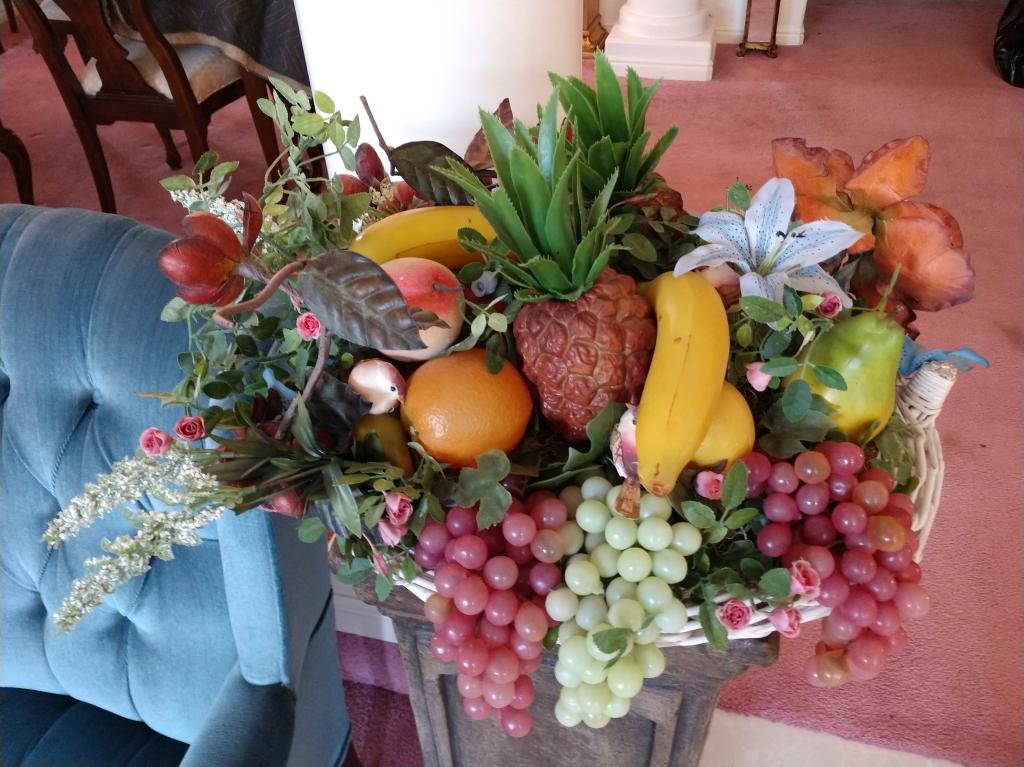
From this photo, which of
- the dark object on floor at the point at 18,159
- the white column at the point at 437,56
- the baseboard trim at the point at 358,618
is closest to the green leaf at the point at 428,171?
the white column at the point at 437,56

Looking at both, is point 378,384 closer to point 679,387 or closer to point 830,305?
point 679,387

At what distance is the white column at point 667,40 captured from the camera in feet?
10.7

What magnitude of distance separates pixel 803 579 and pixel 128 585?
706 millimetres

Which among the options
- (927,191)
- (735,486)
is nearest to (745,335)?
(735,486)

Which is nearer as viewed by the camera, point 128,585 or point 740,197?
point 740,197

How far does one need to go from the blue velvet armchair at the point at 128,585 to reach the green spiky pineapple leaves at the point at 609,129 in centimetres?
44

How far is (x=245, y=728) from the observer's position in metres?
0.79

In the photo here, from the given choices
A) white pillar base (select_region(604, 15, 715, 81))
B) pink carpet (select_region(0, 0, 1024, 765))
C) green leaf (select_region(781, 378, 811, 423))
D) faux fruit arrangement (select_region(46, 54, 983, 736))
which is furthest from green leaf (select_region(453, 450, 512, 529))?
Answer: white pillar base (select_region(604, 15, 715, 81))

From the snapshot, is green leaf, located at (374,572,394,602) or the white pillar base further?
the white pillar base

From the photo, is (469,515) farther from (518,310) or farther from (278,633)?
(278,633)

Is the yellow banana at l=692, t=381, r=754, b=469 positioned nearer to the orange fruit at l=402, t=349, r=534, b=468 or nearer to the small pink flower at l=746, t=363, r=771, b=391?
the small pink flower at l=746, t=363, r=771, b=391

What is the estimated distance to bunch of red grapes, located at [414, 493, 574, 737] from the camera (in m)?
0.54

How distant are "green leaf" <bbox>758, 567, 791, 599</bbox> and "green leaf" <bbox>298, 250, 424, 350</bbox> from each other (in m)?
0.27

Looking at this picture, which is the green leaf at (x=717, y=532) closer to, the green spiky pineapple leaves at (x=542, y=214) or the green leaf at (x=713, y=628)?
the green leaf at (x=713, y=628)
